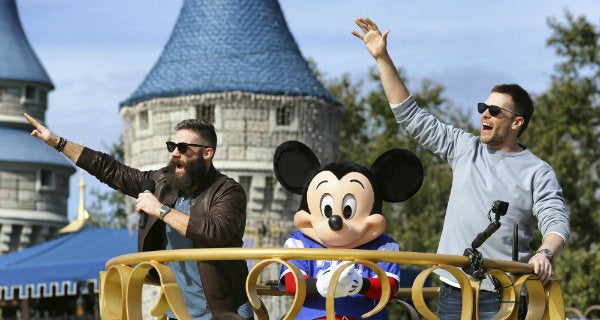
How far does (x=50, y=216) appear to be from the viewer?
137ft

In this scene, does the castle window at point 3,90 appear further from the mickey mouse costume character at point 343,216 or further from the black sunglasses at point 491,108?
the black sunglasses at point 491,108

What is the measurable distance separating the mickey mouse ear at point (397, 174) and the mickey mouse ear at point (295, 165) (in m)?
0.32

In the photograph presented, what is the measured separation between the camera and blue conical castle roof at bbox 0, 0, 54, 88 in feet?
136

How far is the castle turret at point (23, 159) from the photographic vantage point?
1610 inches

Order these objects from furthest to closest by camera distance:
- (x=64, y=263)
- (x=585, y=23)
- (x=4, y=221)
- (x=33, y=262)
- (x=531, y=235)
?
(x=4, y=221), (x=585, y=23), (x=33, y=262), (x=64, y=263), (x=531, y=235)

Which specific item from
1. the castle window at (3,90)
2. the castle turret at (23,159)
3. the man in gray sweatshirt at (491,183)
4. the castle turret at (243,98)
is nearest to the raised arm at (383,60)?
the man in gray sweatshirt at (491,183)

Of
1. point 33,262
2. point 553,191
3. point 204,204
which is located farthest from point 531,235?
point 33,262

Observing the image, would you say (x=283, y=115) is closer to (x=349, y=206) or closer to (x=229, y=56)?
(x=229, y=56)

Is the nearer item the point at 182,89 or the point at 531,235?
the point at 531,235

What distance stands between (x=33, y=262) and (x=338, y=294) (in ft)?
79.4

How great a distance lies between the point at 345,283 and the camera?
245 inches

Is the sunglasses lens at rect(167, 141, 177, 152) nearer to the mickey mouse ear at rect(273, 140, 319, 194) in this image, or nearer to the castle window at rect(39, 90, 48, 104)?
the mickey mouse ear at rect(273, 140, 319, 194)

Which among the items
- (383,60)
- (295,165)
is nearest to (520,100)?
(383,60)

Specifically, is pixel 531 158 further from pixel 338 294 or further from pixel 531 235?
pixel 338 294
